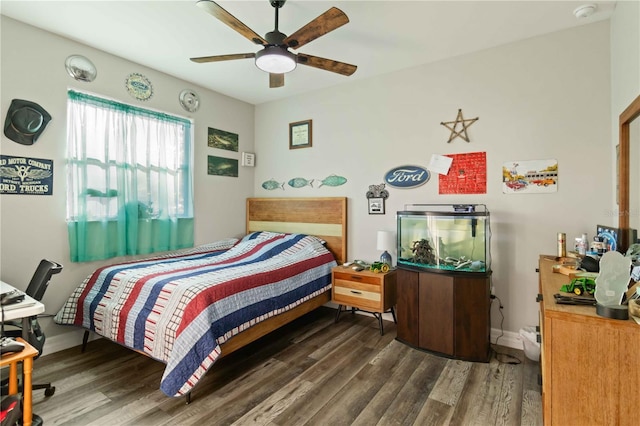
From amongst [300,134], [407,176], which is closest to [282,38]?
[407,176]

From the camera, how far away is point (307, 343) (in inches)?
117

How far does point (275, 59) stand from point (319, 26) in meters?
0.39

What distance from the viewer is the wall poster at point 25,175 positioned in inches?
96.7

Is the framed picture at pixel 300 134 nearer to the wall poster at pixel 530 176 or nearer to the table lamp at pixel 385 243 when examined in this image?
the table lamp at pixel 385 243

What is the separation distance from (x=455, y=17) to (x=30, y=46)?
11.2ft

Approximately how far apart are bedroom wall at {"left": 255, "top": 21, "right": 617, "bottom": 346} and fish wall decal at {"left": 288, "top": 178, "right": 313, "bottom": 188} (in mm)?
408

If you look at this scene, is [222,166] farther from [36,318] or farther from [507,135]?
[507,135]

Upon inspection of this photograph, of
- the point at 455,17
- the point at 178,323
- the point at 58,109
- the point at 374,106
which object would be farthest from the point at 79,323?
the point at 455,17

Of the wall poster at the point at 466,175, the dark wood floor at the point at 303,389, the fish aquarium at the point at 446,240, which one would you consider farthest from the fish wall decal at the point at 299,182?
the dark wood floor at the point at 303,389

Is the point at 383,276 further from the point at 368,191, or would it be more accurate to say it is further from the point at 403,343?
the point at 368,191

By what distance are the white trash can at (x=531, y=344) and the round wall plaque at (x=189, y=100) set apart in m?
4.11

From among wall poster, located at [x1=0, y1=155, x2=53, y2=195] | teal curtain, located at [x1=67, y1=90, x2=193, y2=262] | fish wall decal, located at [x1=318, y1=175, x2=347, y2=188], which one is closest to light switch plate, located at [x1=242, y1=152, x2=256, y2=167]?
teal curtain, located at [x1=67, y1=90, x2=193, y2=262]

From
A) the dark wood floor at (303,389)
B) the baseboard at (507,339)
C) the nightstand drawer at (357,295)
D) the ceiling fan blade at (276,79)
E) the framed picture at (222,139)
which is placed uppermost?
the ceiling fan blade at (276,79)

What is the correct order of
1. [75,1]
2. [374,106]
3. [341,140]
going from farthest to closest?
[341,140] < [374,106] < [75,1]
